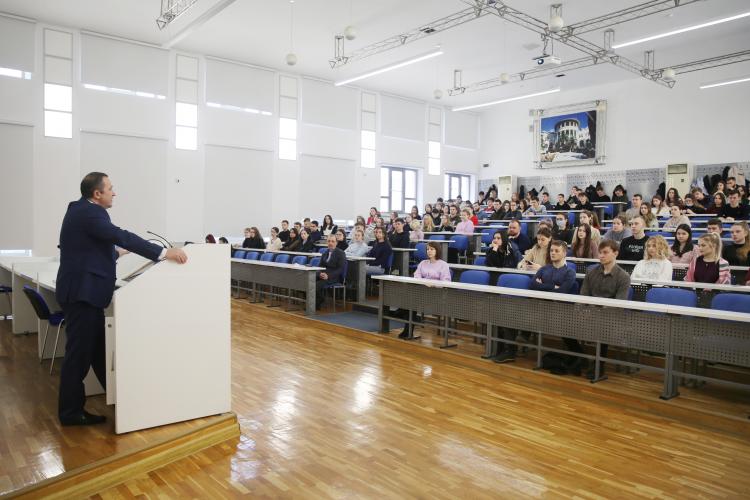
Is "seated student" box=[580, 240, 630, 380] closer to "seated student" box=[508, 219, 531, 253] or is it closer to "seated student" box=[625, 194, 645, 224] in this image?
"seated student" box=[508, 219, 531, 253]

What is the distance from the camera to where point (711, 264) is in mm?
4656

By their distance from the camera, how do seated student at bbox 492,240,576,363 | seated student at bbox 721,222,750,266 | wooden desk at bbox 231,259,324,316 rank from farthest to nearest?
wooden desk at bbox 231,259,324,316 → seated student at bbox 721,222,750,266 → seated student at bbox 492,240,576,363

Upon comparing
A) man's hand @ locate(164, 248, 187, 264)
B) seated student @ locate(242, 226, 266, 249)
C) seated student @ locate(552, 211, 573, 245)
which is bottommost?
seated student @ locate(242, 226, 266, 249)

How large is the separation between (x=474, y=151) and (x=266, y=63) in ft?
25.0

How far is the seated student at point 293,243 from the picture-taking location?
9.54 meters

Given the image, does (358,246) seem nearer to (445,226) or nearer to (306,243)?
(306,243)

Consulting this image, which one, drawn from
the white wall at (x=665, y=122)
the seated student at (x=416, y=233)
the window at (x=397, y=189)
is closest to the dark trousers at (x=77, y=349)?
the seated student at (x=416, y=233)

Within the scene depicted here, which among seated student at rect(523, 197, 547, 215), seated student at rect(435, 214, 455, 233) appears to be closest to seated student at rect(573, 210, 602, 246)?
seated student at rect(435, 214, 455, 233)

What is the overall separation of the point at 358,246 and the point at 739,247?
4860 millimetres

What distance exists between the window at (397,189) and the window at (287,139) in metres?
2.95

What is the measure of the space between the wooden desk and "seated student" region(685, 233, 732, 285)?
4223 millimetres

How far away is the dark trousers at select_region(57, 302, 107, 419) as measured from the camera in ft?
8.84

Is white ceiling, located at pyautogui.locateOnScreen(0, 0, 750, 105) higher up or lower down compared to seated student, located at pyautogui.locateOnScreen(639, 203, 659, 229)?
higher up

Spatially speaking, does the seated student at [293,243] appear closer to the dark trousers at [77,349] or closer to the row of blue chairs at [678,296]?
the row of blue chairs at [678,296]
